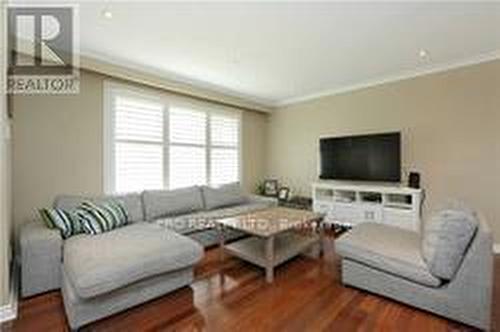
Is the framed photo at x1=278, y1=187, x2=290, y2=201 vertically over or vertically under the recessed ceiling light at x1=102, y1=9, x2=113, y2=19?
under

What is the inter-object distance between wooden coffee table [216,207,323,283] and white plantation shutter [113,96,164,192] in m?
1.45

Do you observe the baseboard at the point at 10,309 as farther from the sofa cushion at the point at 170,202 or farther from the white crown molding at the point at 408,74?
the white crown molding at the point at 408,74

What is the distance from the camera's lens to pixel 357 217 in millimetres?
4023

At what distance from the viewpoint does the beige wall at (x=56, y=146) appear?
9.39ft

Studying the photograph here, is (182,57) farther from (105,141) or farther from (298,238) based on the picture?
(298,238)

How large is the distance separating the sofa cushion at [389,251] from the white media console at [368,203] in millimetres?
1023

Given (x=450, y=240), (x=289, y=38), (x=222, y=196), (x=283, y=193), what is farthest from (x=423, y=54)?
(x=222, y=196)

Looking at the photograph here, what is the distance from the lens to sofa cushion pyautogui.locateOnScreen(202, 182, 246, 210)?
157 inches

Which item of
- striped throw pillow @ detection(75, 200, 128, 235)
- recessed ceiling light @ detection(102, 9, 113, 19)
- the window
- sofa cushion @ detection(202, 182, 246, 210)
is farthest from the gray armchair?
recessed ceiling light @ detection(102, 9, 113, 19)

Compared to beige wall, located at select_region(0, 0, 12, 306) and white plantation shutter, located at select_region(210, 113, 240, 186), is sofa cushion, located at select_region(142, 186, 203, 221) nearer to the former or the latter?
white plantation shutter, located at select_region(210, 113, 240, 186)

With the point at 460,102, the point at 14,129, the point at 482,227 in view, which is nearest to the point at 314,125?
the point at 460,102

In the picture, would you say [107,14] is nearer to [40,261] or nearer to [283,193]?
[40,261]

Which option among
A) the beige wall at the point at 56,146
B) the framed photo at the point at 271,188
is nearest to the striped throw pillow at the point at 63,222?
the beige wall at the point at 56,146

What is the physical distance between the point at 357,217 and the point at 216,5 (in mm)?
3414
